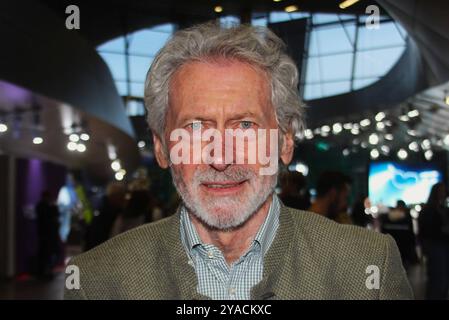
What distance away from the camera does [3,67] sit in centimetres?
316

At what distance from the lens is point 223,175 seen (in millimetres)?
1258

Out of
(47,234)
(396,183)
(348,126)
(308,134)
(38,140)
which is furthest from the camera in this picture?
(47,234)

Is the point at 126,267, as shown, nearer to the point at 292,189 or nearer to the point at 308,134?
the point at 292,189

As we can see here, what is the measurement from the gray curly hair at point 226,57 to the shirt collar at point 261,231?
18cm

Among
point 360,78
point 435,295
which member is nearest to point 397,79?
point 360,78

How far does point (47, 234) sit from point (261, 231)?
22.7 ft

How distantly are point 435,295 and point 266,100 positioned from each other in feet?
10.5

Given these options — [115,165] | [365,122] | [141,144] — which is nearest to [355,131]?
[365,122]

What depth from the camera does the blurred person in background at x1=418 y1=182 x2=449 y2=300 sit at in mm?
3631

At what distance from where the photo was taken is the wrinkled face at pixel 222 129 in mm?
1264

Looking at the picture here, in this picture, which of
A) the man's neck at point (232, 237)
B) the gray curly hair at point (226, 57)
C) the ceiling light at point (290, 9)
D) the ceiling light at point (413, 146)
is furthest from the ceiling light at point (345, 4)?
the man's neck at point (232, 237)

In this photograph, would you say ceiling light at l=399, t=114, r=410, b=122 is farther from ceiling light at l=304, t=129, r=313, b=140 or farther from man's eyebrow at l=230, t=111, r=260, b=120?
man's eyebrow at l=230, t=111, r=260, b=120

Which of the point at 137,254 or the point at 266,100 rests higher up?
the point at 266,100

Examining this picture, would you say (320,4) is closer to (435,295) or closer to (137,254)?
(137,254)
